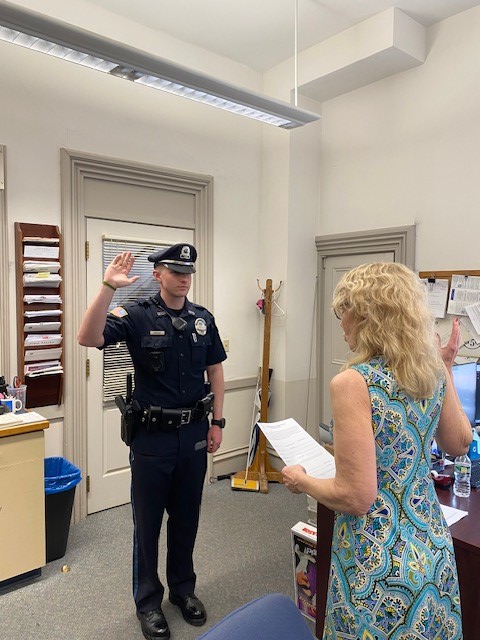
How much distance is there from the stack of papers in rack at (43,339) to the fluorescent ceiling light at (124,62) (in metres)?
1.45

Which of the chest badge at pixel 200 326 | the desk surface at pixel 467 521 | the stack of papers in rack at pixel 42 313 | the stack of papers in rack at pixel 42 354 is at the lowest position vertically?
the desk surface at pixel 467 521

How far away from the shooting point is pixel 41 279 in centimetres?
272

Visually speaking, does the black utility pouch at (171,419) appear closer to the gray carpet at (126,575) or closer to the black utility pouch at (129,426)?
the black utility pouch at (129,426)

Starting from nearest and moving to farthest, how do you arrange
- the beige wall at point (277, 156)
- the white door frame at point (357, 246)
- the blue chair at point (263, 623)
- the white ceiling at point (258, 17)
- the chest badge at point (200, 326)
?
the blue chair at point (263, 623)
the chest badge at point (200, 326)
the beige wall at point (277, 156)
the white ceiling at point (258, 17)
the white door frame at point (357, 246)

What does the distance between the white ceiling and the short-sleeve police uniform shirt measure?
1.99 m

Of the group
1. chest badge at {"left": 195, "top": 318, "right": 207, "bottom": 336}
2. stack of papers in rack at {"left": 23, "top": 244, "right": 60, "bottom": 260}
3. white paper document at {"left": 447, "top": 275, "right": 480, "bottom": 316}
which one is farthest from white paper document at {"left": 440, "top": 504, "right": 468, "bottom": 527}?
stack of papers in rack at {"left": 23, "top": 244, "right": 60, "bottom": 260}

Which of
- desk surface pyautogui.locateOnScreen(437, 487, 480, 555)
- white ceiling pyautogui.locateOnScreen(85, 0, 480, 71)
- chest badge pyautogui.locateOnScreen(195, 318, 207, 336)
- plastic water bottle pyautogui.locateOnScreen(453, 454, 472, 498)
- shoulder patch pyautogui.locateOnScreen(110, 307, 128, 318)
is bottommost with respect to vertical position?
desk surface pyautogui.locateOnScreen(437, 487, 480, 555)

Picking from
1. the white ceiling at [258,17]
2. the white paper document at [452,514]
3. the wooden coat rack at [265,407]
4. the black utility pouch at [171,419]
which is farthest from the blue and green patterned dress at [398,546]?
the white ceiling at [258,17]

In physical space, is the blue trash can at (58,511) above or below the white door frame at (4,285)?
below

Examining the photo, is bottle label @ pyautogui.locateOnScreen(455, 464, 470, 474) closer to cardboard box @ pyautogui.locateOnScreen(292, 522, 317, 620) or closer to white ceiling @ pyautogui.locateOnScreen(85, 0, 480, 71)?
cardboard box @ pyautogui.locateOnScreen(292, 522, 317, 620)

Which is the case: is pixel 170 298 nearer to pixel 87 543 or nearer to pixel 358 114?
pixel 87 543

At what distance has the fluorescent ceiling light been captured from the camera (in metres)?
1.86

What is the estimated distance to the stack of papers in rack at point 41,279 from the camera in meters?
2.70

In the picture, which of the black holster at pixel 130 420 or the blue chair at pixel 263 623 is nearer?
the blue chair at pixel 263 623
